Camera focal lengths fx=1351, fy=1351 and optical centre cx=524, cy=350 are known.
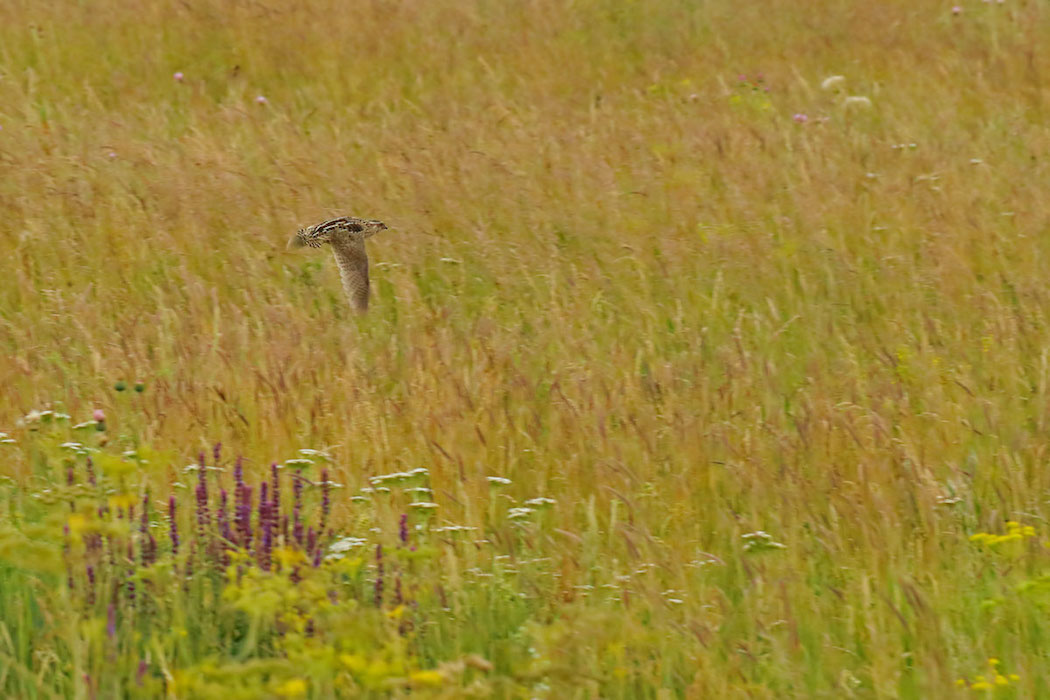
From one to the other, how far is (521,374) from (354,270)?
3.66 feet

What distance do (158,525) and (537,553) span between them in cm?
95

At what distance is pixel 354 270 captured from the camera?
5.44 m

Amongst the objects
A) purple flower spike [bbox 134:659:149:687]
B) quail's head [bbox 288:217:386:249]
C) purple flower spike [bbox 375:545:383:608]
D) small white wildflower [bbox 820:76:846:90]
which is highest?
small white wildflower [bbox 820:76:846:90]

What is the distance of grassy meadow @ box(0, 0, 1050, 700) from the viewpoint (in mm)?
2885

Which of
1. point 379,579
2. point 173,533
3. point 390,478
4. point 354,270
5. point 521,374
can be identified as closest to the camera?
point 379,579

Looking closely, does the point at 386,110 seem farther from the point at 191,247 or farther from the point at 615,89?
the point at 191,247

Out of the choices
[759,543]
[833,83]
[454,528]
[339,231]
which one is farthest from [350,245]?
[833,83]

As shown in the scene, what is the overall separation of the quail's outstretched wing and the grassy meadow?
0.13 m

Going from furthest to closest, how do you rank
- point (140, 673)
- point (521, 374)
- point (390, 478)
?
point (521, 374) < point (390, 478) < point (140, 673)

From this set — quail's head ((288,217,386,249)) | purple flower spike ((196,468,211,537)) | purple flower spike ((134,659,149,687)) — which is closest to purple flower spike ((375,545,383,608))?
purple flower spike ((196,468,211,537))

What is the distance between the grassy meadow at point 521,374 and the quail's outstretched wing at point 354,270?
5.3 inches

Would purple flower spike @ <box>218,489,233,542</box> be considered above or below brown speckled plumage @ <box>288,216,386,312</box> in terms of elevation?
below

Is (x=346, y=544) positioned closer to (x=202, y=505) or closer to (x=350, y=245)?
(x=202, y=505)

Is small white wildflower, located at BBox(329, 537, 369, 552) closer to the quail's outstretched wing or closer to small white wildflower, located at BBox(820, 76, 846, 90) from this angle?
the quail's outstretched wing
